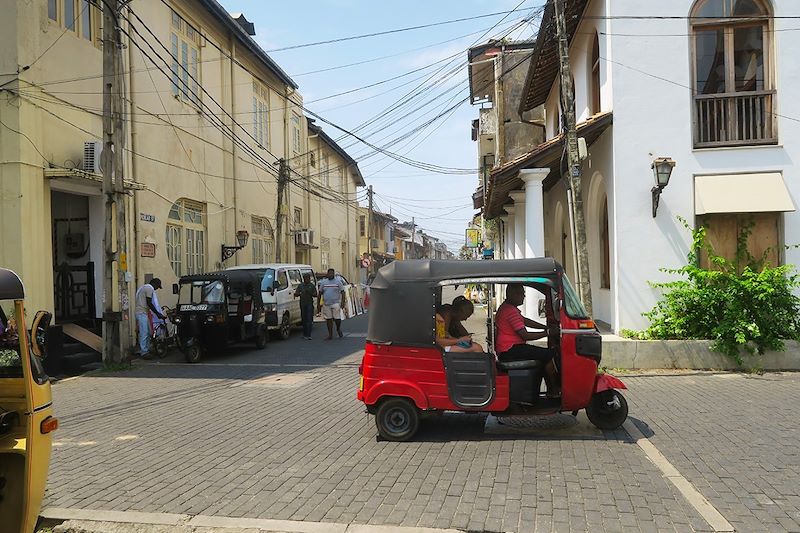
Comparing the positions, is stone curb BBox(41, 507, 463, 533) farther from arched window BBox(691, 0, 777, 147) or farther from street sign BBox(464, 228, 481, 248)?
street sign BBox(464, 228, 481, 248)

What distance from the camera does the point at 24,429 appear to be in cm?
424

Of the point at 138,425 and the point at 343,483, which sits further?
the point at 138,425

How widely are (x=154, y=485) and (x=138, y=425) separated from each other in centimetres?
259

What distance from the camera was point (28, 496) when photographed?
152 inches

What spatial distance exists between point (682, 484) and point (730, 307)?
19.9 feet

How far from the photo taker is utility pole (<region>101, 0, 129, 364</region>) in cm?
1261

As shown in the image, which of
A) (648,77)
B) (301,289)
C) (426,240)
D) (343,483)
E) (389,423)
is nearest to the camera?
(343,483)

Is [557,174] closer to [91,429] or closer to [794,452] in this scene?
[794,452]

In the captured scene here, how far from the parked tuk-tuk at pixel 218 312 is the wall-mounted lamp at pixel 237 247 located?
222 inches

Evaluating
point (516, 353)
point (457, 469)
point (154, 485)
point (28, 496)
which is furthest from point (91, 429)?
point (516, 353)

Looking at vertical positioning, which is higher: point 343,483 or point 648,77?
point 648,77

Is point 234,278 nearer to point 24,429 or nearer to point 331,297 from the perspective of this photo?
point 331,297

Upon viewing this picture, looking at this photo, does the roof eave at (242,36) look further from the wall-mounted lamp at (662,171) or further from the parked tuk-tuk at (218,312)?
the wall-mounted lamp at (662,171)

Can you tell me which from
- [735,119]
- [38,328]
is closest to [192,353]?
[38,328]
